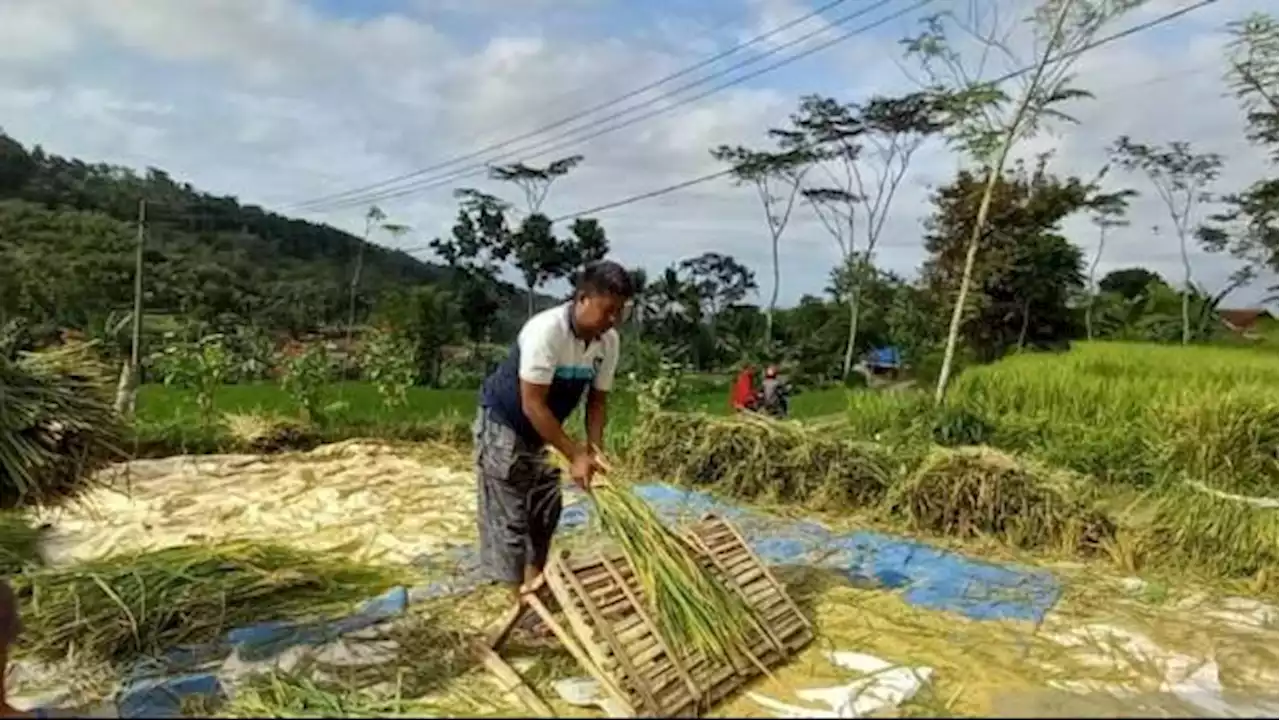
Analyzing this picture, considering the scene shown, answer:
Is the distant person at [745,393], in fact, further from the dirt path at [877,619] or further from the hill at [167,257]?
the hill at [167,257]

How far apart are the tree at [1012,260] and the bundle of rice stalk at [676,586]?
10.1 meters

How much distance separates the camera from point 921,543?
5559mm

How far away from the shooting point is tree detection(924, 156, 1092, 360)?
14746 millimetres

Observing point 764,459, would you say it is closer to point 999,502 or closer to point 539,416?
point 999,502

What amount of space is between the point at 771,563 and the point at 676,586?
6.58ft

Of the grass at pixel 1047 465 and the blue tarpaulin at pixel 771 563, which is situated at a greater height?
the grass at pixel 1047 465

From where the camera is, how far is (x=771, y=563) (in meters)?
4.97

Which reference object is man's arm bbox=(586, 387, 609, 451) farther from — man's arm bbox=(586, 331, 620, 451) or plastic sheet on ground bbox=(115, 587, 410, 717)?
plastic sheet on ground bbox=(115, 587, 410, 717)

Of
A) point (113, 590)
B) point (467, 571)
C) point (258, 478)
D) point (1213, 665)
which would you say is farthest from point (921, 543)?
point (258, 478)

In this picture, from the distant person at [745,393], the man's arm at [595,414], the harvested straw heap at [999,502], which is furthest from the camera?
the distant person at [745,393]

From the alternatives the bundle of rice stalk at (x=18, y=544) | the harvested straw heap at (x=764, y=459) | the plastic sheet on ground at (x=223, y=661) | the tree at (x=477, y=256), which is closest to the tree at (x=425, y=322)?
the tree at (x=477, y=256)

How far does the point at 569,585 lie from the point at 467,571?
5.92 feet

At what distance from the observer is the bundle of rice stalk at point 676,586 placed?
9.81 feet

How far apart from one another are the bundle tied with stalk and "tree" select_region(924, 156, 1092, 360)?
10.1 metres
